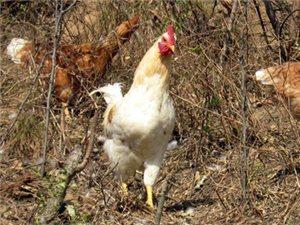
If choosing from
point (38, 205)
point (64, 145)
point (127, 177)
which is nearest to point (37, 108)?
point (64, 145)

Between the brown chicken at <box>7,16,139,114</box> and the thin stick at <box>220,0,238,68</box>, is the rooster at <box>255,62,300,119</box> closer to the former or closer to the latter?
the thin stick at <box>220,0,238,68</box>

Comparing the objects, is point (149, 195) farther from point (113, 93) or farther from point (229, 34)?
point (229, 34)

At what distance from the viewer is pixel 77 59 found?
20.7 ft

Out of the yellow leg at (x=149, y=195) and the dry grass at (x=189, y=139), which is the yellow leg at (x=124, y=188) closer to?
the dry grass at (x=189, y=139)

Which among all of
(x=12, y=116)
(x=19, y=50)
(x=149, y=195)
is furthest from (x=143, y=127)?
(x=19, y=50)

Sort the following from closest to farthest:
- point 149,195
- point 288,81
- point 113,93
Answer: point 149,195 → point 113,93 → point 288,81

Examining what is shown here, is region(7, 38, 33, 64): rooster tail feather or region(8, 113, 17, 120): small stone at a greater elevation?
region(7, 38, 33, 64): rooster tail feather

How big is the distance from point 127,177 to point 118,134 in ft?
1.44

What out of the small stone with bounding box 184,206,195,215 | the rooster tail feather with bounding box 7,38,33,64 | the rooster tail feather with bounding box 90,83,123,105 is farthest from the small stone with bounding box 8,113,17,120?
the small stone with bounding box 184,206,195,215

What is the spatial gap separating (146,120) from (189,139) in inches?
54.0

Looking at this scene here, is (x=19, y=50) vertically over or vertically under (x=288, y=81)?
over

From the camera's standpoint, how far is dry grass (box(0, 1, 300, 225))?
14.6 ft

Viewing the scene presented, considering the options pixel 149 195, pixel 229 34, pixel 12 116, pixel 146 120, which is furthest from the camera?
pixel 12 116

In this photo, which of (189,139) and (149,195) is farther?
(189,139)
